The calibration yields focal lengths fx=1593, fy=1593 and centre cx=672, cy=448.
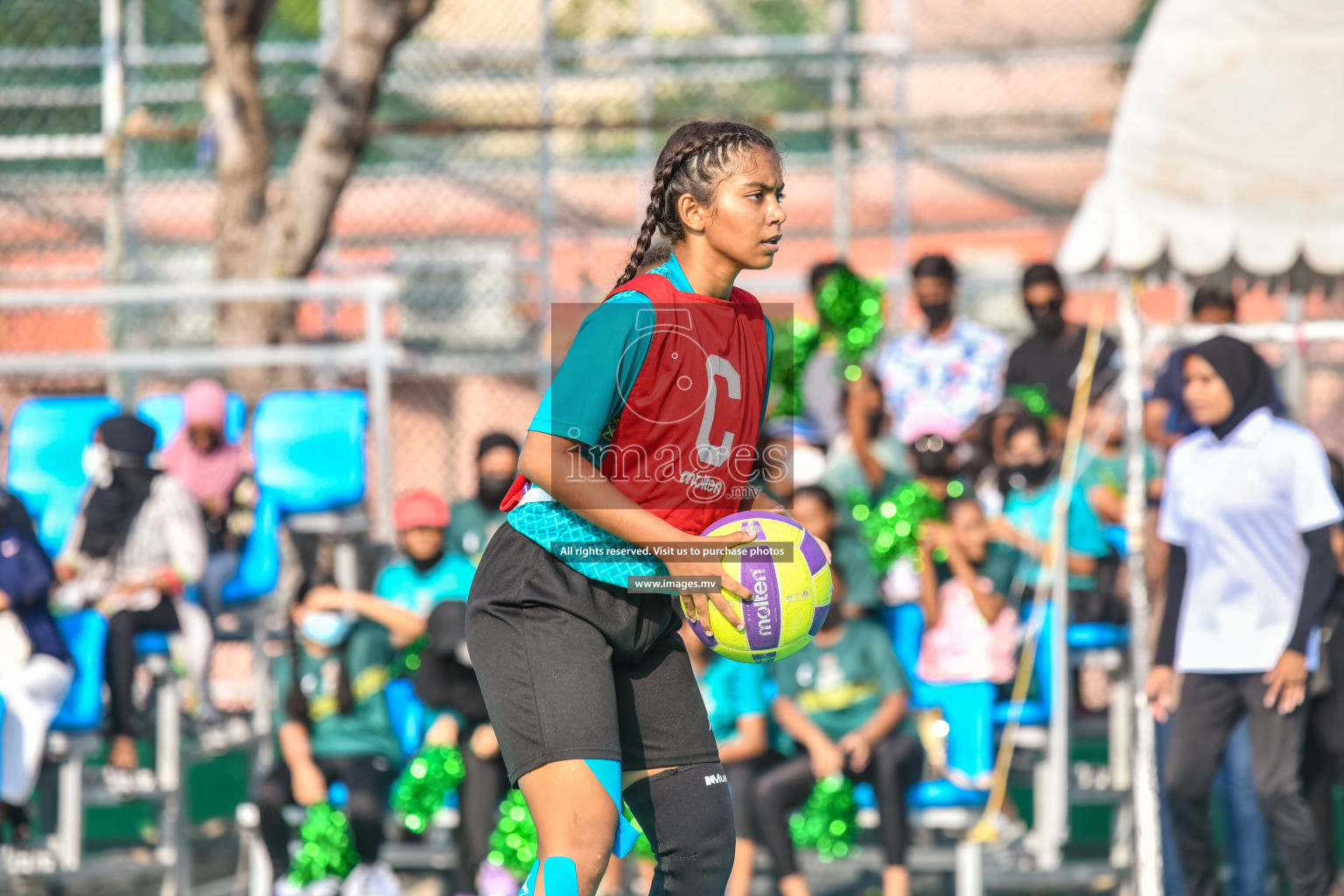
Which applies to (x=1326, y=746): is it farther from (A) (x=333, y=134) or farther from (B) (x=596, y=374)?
Answer: (A) (x=333, y=134)

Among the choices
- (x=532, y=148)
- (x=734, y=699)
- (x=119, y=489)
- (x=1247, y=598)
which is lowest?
(x=734, y=699)

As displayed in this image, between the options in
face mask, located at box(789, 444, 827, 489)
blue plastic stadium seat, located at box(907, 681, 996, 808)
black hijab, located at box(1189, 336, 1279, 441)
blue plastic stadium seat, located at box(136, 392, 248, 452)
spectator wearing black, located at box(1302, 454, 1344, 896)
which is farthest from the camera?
blue plastic stadium seat, located at box(136, 392, 248, 452)

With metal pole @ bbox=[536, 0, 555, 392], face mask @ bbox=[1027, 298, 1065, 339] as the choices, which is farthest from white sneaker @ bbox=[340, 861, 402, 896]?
face mask @ bbox=[1027, 298, 1065, 339]

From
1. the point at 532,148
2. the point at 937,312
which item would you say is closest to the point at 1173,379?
the point at 937,312

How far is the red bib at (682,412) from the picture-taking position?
327 cm

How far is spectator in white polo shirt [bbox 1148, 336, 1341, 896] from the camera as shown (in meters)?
5.74

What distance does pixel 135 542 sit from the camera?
Result: 7324 millimetres

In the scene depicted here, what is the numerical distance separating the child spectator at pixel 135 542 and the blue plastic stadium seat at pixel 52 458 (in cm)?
26

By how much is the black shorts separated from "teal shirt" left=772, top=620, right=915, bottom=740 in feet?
10.3

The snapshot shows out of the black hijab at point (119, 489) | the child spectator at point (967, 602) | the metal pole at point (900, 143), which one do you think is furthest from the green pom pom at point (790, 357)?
the black hijab at point (119, 489)

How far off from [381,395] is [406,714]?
1.72m

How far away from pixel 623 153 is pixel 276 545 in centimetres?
587

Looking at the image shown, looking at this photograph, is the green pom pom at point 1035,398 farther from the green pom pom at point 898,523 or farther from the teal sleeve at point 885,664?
the teal sleeve at point 885,664

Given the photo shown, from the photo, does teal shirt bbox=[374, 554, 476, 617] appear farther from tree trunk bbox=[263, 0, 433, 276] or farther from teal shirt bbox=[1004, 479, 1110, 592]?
tree trunk bbox=[263, 0, 433, 276]
